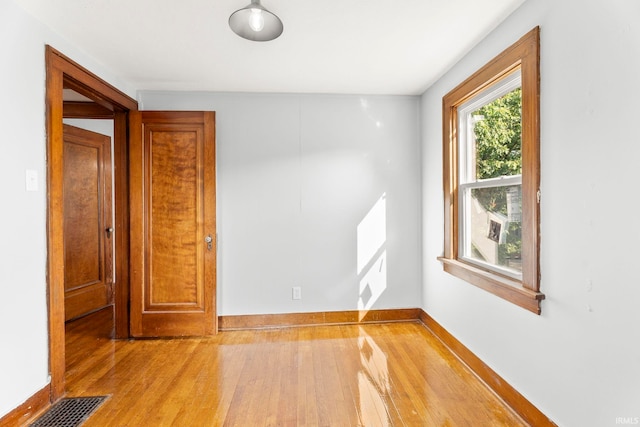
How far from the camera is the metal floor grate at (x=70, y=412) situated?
1946mm

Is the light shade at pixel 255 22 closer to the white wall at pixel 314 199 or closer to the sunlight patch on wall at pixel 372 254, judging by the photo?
the white wall at pixel 314 199

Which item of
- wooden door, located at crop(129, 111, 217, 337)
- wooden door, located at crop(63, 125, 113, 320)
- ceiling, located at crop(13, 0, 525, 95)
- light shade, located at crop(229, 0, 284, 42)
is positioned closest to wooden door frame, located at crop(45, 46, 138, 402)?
ceiling, located at crop(13, 0, 525, 95)

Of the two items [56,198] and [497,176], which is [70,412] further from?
[497,176]

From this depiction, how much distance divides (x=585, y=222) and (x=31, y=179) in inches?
120

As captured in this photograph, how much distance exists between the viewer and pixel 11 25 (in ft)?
6.14

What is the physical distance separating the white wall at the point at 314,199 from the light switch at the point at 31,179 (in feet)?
5.03

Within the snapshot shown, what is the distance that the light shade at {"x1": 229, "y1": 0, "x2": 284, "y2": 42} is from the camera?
6.02 ft

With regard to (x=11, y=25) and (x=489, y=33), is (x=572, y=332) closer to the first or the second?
(x=489, y=33)

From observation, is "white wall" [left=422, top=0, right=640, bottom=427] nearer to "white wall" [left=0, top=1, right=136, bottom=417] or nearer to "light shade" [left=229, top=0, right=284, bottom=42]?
"light shade" [left=229, top=0, right=284, bottom=42]

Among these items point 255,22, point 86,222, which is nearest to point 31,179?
point 255,22

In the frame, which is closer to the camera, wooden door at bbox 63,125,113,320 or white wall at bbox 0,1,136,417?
white wall at bbox 0,1,136,417

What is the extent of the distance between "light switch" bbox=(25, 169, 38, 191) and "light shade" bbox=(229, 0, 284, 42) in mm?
1501

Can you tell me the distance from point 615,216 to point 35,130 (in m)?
3.12

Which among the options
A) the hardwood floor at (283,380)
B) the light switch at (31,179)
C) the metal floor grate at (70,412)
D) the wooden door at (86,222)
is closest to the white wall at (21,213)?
the light switch at (31,179)
